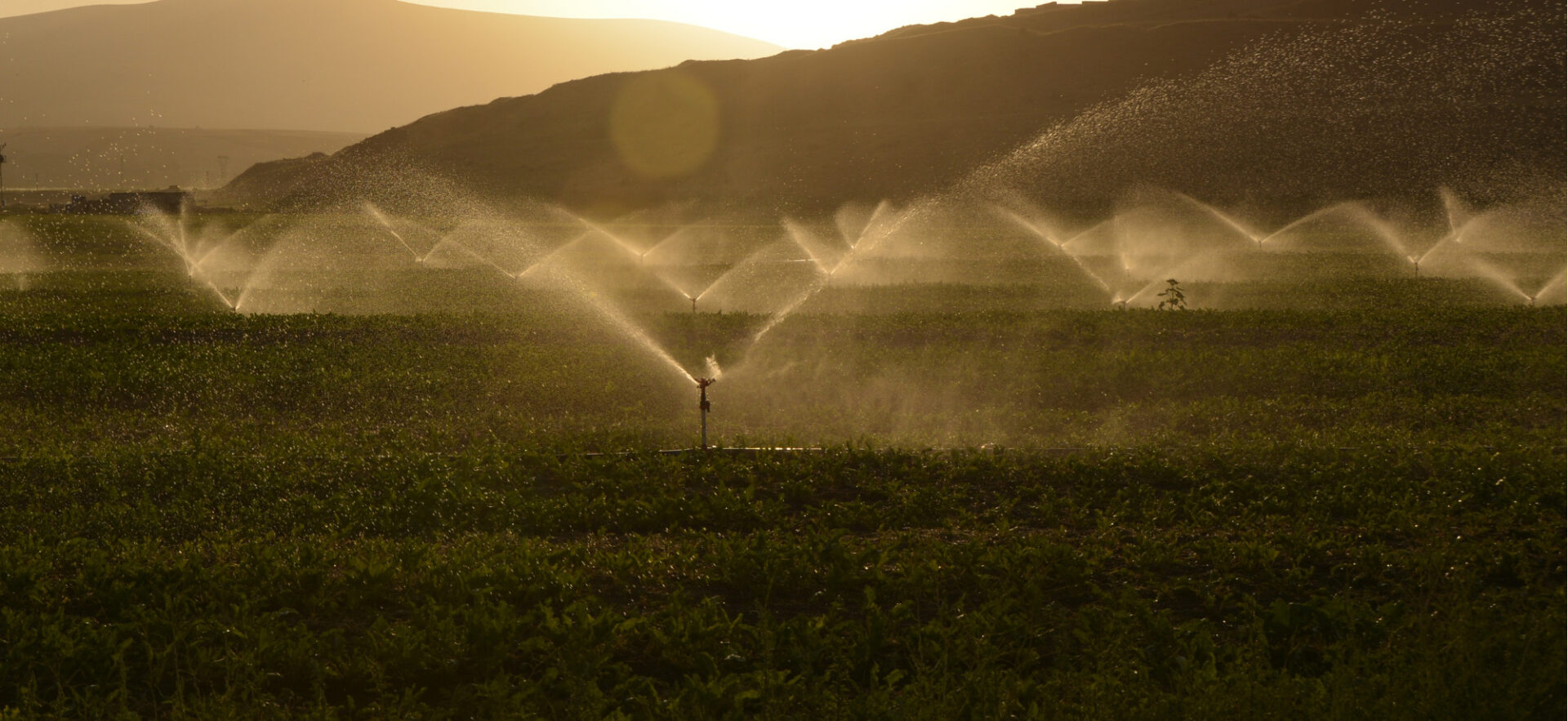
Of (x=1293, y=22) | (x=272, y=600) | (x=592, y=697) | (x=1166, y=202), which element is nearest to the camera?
(x=592, y=697)

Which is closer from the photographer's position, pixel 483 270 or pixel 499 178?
pixel 483 270

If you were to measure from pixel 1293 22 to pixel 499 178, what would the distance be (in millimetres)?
56137

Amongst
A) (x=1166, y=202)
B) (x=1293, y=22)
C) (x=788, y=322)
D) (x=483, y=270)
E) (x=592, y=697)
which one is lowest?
(x=592, y=697)

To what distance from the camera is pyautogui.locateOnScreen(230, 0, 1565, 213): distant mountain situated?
67000 mm

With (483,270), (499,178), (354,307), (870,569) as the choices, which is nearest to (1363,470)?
(870,569)

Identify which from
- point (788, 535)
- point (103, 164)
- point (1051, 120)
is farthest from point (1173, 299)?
point (103, 164)

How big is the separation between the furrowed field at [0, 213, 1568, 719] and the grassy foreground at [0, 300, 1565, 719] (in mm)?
35

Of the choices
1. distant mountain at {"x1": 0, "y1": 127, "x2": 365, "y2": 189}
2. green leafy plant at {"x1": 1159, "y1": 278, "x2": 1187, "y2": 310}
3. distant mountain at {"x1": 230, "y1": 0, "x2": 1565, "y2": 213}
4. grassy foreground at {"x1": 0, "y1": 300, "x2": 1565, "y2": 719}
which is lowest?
grassy foreground at {"x1": 0, "y1": 300, "x2": 1565, "y2": 719}

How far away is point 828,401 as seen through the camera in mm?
14891

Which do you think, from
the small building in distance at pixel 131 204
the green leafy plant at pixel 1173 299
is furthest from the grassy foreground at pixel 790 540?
the small building in distance at pixel 131 204

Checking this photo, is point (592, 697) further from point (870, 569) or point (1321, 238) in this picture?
point (1321, 238)

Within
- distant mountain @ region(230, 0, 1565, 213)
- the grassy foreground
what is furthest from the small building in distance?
the grassy foreground

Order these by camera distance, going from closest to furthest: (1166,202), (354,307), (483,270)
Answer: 1. (354,307)
2. (483,270)
3. (1166,202)

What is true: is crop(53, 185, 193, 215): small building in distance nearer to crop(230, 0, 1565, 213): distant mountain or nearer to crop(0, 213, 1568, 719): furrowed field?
crop(230, 0, 1565, 213): distant mountain
